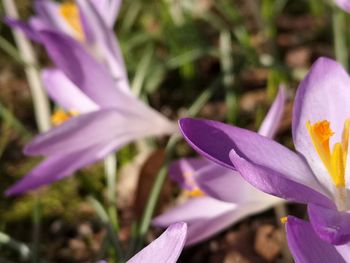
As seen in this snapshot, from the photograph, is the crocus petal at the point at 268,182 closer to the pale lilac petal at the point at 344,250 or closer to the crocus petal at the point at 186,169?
the pale lilac petal at the point at 344,250

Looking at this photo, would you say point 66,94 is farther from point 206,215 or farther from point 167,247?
point 167,247

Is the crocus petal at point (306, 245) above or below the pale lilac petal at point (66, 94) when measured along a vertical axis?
above

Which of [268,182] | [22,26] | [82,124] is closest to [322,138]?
[268,182]

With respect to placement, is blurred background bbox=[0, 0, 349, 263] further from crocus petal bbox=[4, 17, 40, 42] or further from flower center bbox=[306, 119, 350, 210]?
flower center bbox=[306, 119, 350, 210]

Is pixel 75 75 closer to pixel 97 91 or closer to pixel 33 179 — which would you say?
pixel 97 91

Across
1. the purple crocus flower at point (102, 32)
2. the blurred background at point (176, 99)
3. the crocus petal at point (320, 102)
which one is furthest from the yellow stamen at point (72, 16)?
the crocus petal at point (320, 102)

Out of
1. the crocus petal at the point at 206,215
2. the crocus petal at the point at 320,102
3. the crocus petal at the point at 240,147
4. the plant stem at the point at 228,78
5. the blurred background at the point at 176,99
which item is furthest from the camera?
the plant stem at the point at 228,78

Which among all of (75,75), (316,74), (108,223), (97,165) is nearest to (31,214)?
(97,165)

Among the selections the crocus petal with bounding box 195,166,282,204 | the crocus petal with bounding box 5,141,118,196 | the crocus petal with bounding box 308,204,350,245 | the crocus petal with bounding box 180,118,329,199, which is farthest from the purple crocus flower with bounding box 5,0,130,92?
the crocus petal with bounding box 308,204,350,245
